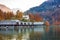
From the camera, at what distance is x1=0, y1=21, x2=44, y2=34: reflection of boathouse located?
6790 mm

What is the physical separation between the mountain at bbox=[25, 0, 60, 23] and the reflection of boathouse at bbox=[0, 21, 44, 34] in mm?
479

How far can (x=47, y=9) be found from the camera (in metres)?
6.66

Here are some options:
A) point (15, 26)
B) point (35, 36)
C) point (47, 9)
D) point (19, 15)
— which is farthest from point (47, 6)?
point (15, 26)

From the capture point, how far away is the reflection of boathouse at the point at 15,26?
267 inches

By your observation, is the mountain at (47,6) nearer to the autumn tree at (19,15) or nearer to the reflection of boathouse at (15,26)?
the autumn tree at (19,15)

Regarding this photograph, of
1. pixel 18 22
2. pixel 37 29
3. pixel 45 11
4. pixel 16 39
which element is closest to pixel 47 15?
pixel 45 11

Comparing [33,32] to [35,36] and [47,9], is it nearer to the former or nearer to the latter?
[35,36]

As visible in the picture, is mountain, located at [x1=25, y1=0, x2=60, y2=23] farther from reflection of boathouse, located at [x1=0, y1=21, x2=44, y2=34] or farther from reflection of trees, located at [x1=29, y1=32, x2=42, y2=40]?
reflection of trees, located at [x1=29, y1=32, x2=42, y2=40]

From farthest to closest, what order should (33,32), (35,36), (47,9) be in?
(33,32)
(47,9)
(35,36)

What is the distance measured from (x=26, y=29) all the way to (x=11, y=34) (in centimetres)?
62

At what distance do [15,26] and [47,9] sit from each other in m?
1.38

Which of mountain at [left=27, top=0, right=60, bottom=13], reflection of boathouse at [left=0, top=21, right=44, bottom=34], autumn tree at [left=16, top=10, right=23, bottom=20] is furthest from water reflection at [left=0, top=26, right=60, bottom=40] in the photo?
mountain at [left=27, top=0, right=60, bottom=13]

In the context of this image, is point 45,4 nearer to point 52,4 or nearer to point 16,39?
point 52,4

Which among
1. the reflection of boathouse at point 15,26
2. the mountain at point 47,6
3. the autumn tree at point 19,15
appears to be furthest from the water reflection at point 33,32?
the mountain at point 47,6
